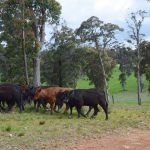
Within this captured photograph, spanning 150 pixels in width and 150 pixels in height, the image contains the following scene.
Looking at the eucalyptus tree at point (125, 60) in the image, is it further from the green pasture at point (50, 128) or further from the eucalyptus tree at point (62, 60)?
the green pasture at point (50, 128)

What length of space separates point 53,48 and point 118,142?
38423 mm

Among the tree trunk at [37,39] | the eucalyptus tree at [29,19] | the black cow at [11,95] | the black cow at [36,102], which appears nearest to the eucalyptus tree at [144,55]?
the tree trunk at [37,39]

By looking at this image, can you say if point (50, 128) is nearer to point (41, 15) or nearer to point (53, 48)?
point (41, 15)

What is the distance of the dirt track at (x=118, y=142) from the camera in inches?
608

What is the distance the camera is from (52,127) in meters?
19.2

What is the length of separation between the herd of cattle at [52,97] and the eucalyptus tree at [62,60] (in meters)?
27.2

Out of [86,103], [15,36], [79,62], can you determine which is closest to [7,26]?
[15,36]

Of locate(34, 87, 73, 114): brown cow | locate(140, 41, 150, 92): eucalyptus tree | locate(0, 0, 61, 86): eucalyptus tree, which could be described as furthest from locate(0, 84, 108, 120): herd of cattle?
locate(140, 41, 150, 92): eucalyptus tree

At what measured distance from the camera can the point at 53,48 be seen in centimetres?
5434

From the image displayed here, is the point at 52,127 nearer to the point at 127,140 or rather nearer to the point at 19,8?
the point at 127,140

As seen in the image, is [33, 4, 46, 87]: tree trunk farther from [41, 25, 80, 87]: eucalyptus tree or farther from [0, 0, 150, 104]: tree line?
[41, 25, 80, 87]: eucalyptus tree

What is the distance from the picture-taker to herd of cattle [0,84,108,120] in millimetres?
24188

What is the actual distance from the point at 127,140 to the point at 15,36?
16010mm

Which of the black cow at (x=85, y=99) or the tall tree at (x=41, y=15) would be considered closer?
the black cow at (x=85, y=99)
